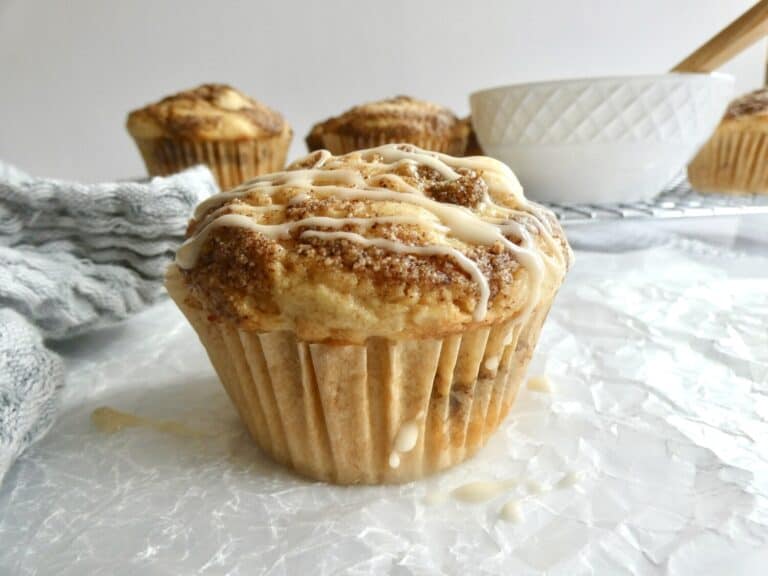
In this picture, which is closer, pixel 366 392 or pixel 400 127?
pixel 366 392

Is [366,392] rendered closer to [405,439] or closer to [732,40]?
[405,439]

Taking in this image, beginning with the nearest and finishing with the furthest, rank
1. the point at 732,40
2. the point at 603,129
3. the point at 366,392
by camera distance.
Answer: the point at 366,392 < the point at 732,40 < the point at 603,129

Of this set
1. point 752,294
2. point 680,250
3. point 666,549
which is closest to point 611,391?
point 666,549

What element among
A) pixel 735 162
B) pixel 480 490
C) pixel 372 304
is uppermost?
pixel 372 304

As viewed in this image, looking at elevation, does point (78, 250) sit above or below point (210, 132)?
above

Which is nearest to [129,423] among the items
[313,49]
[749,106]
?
[749,106]

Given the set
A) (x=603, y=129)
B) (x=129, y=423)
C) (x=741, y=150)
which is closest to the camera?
(x=129, y=423)

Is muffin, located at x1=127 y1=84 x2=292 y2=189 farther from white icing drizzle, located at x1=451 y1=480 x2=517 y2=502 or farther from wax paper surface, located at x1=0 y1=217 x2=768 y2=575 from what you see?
white icing drizzle, located at x1=451 y1=480 x2=517 y2=502

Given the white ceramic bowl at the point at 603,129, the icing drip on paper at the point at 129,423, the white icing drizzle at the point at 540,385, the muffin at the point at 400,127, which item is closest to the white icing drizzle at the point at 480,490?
the white icing drizzle at the point at 540,385
